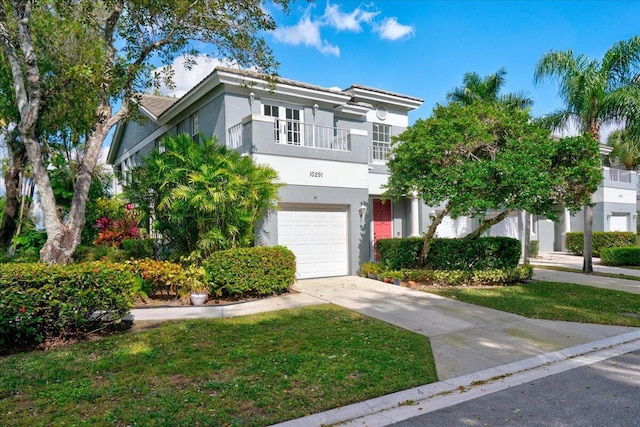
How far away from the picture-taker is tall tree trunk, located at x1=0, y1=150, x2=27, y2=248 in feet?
49.7

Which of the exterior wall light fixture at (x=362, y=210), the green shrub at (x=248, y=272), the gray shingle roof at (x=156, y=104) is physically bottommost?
the green shrub at (x=248, y=272)

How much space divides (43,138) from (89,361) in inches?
572

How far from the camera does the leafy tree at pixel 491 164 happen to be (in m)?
10.4

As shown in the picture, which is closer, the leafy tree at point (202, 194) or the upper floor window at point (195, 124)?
the leafy tree at point (202, 194)

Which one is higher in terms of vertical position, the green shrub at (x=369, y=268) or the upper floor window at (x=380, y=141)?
the upper floor window at (x=380, y=141)

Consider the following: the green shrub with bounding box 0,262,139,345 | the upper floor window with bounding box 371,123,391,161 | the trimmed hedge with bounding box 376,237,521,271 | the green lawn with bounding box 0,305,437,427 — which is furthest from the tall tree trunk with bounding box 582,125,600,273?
the green shrub with bounding box 0,262,139,345

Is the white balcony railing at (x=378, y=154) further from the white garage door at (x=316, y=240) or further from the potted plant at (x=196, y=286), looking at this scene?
the potted plant at (x=196, y=286)

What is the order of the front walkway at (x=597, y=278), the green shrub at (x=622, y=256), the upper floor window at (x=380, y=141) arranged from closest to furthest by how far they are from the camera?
the front walkway at (x=597, y=278)
the upper floor window at (x=380, y=141)
the green shrub at (x=622, y=256)

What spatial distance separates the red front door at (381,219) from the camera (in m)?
16.1

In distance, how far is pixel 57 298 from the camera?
239 inches

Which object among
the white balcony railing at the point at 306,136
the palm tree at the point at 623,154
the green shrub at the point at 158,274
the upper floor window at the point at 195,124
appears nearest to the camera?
the green shrub at the point at 158,274

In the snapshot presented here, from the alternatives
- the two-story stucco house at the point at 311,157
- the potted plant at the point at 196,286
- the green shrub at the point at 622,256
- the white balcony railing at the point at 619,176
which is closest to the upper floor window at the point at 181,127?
the two-story stucco house at the point at 311,157

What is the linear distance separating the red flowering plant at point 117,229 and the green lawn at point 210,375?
31.5 ft

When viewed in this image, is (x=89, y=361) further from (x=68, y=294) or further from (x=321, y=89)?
(x=321, y=89)
